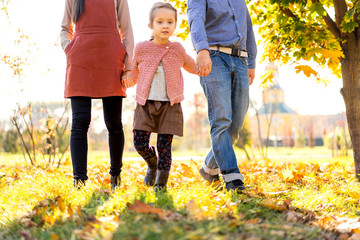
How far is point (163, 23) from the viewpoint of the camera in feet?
10.2

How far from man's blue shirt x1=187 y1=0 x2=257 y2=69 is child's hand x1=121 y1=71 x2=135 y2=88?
64 cm

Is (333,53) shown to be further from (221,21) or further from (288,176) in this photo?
(221,21)

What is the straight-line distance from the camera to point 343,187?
397cm

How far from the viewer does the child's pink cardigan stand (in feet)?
10.4

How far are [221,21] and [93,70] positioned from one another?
1.15m

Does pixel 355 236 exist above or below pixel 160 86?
below

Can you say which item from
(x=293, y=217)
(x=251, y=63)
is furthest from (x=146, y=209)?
(x=251, y=63)

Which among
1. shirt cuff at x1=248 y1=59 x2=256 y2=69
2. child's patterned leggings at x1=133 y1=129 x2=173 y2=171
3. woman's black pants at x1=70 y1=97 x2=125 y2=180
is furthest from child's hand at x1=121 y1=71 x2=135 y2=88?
shirt cuff at x1=248 y1=59 x2=256 y2=69

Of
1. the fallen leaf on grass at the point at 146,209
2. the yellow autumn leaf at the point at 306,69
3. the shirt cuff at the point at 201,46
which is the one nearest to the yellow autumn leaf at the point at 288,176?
the yellow autumn leaf at the point at 306,69

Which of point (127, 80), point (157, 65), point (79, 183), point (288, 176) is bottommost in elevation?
point (288, 176)

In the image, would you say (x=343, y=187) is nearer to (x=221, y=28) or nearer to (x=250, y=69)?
(x=250, y=69)

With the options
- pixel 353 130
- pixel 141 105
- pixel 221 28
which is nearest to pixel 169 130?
pixel 141 105

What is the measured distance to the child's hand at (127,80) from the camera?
3.27m

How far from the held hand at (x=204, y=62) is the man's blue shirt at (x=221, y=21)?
207 millimetres
